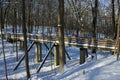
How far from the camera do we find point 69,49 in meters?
39.3

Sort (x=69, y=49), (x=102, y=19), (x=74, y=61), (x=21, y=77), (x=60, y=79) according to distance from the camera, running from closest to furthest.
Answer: (x=60, y=79) < (x=21, y=77) < (x=74, y=61) < (x=69, y=49) < (x=102, y=19)

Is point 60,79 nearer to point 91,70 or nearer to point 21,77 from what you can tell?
point 91,70

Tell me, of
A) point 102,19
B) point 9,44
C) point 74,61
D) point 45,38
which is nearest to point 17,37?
point 9,44

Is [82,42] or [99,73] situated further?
[82,42]

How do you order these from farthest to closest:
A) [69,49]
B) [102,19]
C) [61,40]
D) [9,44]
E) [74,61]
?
1. [102,19]
2. [9,44]
3. [69,49]
4. [74,61]
5. [61,40]

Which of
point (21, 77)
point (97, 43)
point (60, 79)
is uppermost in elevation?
point (97, 43)

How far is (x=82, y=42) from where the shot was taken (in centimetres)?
2695

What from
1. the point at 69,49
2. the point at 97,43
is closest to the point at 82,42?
the point at 97,43

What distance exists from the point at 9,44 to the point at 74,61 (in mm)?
16307

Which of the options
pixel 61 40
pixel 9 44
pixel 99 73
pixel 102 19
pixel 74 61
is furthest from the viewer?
pixel 102 19

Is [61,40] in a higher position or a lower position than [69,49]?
higher

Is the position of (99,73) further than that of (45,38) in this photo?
No

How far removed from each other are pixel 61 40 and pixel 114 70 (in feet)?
18.3

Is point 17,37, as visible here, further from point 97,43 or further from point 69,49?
point 97,43
